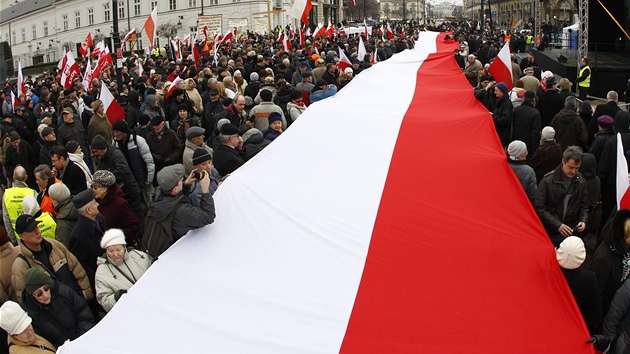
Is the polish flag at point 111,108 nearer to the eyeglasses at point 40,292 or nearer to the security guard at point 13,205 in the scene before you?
the security guard at point 13,205

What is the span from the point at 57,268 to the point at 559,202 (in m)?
4.69

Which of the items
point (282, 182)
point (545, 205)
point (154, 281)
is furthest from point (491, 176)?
point (154, 281)

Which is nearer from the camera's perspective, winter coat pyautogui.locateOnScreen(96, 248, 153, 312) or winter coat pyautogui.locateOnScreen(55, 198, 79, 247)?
winter coat pyautogui.locateOnScreen(96, 248, 153, 312)

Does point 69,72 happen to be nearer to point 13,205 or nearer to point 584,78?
point 13,205

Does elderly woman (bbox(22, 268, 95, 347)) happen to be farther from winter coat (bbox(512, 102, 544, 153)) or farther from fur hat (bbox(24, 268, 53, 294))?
winter coat (bbox(512, 102, 544, 153))

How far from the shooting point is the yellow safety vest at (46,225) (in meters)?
5.79

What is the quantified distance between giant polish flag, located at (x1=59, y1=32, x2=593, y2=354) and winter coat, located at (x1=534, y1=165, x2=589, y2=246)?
1.17 feet

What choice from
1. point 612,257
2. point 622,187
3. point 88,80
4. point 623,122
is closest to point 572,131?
point 623,122

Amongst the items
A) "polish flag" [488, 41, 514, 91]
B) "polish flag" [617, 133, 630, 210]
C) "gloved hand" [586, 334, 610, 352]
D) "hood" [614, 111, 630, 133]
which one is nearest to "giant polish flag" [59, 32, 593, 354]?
"gloved hand" [586, 334, 610, 352]

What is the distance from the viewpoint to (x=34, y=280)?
4266 mm

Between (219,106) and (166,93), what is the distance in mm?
1869

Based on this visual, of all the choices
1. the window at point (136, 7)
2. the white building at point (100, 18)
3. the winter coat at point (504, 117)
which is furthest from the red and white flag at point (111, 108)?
the window at point (136, 7)

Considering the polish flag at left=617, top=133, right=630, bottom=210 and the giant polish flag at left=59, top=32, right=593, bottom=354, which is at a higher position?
the polish flag at left=617, top=133, right=630, bottom=210

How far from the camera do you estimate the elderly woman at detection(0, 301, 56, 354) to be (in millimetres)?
3906
